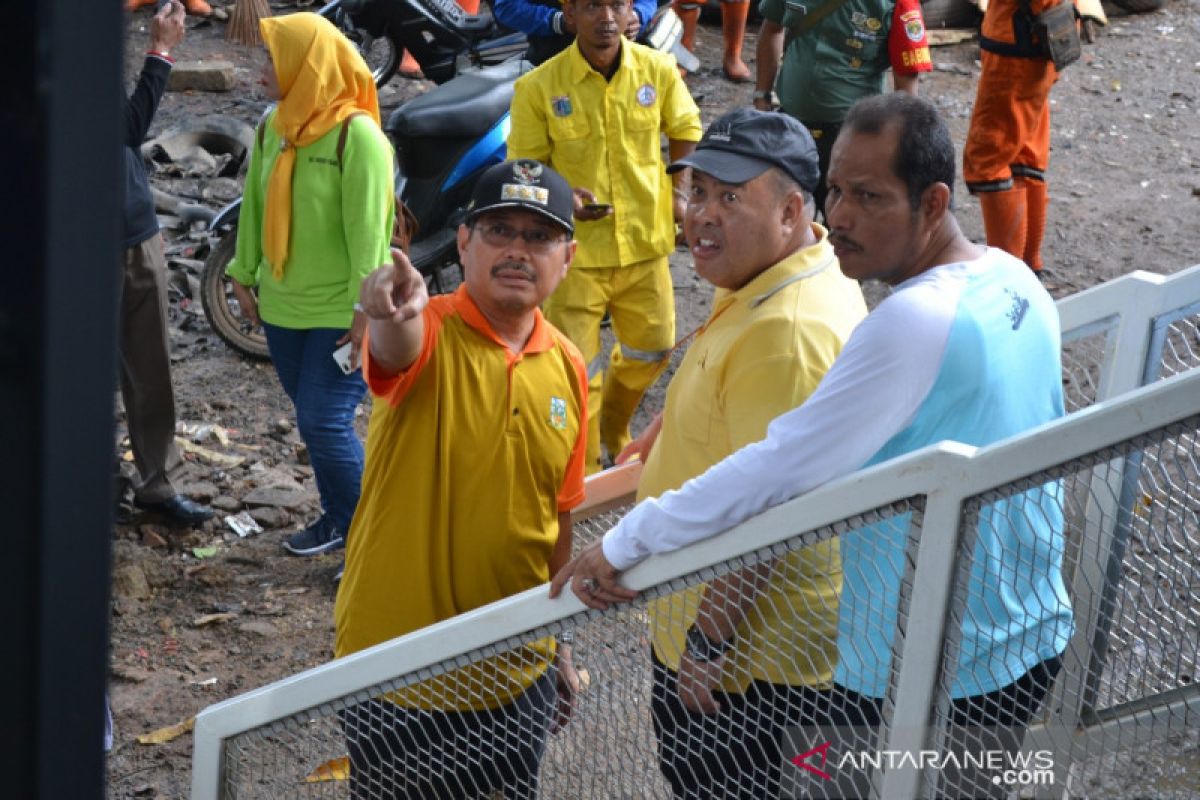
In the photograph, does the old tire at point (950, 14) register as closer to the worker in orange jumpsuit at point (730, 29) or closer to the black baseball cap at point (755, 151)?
the worker in orange jumpsuit at point (730, 29)

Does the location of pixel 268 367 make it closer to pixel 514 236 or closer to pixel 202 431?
pixel 202 431

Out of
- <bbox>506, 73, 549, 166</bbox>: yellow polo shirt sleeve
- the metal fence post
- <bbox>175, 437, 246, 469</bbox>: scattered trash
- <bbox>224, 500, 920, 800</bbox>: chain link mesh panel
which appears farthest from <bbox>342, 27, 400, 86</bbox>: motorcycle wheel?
the metal fence post

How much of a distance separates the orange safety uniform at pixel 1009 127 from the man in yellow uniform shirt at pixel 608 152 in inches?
82.4

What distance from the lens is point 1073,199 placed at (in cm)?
891

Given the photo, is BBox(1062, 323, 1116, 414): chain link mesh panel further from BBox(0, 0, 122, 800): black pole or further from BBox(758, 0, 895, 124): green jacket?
BBox(758, 0, 895, 124): green jacket

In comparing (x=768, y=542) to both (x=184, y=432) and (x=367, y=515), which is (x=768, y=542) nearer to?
(x=367, y=515)

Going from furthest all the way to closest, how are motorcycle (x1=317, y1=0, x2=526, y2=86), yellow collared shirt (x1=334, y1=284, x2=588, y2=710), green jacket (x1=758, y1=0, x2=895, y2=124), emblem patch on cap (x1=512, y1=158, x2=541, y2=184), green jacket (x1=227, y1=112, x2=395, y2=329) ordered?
motorcycle (x1=317, y1=0, x2=526, y2=86)
green jacket (x1=758, y1=0, x2=895, y2=124)
green jacket (x1=227, y1=112, x2=395, y2=329)
emblem patch on cap (x1=512, y1=158, x2=541, y2=184)
yellow collared shirt (x1=334, y1=284, x2=588, y2=710)

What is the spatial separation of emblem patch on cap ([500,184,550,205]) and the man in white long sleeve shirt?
887mm

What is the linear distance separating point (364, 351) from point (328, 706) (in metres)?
0.69

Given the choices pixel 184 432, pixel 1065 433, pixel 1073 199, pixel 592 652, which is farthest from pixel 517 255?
pixel 1073 199

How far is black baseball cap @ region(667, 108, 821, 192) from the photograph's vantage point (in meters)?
3.00

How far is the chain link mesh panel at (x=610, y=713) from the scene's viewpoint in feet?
7.97

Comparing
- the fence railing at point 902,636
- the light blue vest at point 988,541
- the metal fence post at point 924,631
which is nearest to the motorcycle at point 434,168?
the fence railing at point 902,636

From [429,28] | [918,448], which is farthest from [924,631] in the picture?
[429,28]
